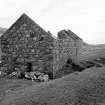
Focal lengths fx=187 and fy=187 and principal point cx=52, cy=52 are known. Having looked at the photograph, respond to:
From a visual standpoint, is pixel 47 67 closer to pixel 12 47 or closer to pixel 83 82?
pixel 12 47

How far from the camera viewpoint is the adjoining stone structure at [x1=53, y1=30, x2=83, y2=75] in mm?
14406

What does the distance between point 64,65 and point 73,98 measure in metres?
9.14

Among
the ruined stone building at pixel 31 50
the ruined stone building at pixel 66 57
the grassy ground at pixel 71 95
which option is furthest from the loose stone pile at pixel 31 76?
the grassy ground at pixel 71 95

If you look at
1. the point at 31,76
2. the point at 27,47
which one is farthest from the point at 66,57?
the point at 31,76

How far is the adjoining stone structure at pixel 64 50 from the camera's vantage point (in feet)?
47.3

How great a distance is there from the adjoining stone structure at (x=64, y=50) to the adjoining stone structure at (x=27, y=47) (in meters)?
0.70

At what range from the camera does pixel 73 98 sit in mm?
6957

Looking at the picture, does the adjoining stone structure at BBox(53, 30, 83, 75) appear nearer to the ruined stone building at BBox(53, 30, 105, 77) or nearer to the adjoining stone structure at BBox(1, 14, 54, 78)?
the ruined stone building at BBox(53, 30, 105, 77)

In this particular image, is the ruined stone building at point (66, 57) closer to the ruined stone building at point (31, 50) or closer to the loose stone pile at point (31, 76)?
the ruined stone building at point (31, 50)

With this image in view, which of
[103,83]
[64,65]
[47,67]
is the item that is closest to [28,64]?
[47,67]

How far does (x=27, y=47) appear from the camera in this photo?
1444 cm

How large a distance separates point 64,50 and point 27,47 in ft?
11.2

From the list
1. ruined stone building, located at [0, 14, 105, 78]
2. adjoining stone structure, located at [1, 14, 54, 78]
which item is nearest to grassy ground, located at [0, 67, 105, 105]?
ruined stone building, located at [0, 14, 105, 78]

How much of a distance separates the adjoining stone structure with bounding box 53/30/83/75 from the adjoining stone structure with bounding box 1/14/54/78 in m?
0.70
